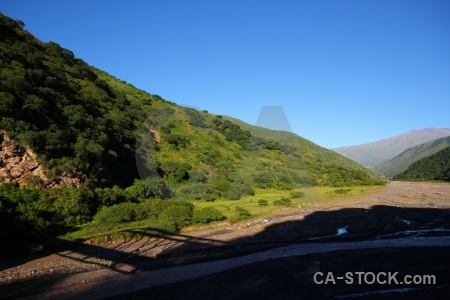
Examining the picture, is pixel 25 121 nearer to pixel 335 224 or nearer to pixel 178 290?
pixel 178 290

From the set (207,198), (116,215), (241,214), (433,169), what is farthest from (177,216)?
(433,169)

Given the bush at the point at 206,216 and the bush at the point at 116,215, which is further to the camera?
the bush at the point at 206,216

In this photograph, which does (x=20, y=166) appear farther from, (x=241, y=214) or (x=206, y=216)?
(x=241, y=214)

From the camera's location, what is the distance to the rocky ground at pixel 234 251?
1389cm

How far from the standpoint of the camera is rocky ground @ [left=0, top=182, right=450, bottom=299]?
13891 mm

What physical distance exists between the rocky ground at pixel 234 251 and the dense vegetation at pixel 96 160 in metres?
3.41

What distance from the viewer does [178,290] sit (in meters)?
12.7

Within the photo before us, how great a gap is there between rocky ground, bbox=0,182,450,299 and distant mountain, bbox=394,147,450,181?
71.2m

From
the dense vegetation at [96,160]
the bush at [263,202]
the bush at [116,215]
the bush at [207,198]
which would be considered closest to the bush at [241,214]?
the dense vegetation at [96,160]

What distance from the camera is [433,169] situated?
95.8m

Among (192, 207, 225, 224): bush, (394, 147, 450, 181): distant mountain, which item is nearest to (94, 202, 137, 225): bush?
(192, 207, 225, 224): bush

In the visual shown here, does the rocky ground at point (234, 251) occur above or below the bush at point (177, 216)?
below

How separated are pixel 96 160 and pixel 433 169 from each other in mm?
108582

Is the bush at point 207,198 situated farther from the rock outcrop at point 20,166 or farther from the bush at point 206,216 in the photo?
the rock outcrop at point 20,166
